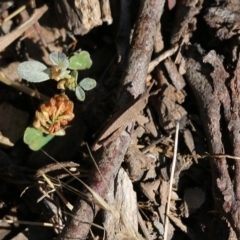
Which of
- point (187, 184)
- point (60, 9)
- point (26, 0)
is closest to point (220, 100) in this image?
point (187, 184)

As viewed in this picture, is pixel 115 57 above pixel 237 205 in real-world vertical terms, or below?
above

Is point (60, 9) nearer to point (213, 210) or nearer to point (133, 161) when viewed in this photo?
point (133, 161)

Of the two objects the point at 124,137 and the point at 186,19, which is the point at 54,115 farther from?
the point at 186,19

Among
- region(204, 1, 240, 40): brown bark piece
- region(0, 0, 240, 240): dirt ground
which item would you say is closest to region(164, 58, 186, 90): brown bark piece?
region(0, 0, 240, 240): dirt ground

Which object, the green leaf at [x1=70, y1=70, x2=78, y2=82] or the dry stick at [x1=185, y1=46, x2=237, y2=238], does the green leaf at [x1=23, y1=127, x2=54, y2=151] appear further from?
the dry stick at [x1=185, y1=46, x2=237, y2=238]

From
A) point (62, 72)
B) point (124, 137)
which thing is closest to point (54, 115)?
point (62, 72)
